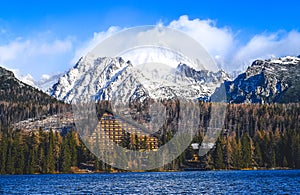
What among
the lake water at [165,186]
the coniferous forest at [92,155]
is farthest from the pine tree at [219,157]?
the lake water at [165,186]

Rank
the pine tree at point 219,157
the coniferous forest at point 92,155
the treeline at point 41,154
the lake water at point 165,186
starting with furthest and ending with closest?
the pine tree at point 219,157
the coniferous forest at point 92,155
the treeline at point 41,154
the lake water at point 165,186

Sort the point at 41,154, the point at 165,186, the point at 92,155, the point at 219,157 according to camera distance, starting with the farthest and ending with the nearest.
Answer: the point at 92,155 < the point at 219,157 < the point at 41,154 < the point at 165,186

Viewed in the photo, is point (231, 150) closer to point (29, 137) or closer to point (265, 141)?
point (265, 141)

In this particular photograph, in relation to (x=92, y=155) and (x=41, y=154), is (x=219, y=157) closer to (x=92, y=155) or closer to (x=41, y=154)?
(x=92, y=155)

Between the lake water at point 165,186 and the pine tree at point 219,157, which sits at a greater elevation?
the pine tree at point 219,157

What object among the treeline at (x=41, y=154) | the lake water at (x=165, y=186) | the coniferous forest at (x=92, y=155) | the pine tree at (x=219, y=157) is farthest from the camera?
the pine tree at (x=219, y=157)

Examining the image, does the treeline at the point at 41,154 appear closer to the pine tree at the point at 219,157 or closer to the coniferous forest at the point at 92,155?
the coniferous forest at the point at 92,155

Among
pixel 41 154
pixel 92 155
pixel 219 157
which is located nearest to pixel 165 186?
pixel 41 154

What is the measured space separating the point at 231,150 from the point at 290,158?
1899cm

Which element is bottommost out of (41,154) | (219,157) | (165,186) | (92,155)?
(165,186)

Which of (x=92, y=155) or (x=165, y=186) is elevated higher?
(x=92, y=155)

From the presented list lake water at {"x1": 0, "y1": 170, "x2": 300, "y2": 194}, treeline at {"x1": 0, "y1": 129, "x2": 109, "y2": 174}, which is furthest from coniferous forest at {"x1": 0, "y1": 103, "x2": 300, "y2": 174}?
lake water at {"x1": 0, "y1": 170, "x2": 300, "y2": 194}

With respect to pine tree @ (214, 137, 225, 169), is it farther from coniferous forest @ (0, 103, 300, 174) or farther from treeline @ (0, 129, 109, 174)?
treeline @ (0, 129, 109, 174)

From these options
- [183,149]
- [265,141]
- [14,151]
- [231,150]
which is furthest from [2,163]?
[265,141]
